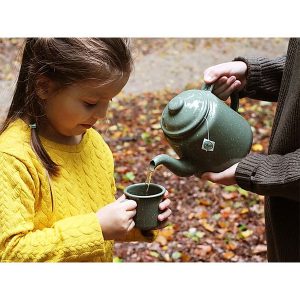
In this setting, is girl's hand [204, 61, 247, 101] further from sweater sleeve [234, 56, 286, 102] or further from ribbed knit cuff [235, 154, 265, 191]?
ribbed knit cuff [235, 154, 265, 191]

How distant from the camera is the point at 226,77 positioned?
1918 mm

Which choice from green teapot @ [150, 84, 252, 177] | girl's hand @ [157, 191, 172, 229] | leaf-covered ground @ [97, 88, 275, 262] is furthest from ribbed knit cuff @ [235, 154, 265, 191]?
leaf-covered ground @ [97, 88, 275, 262]

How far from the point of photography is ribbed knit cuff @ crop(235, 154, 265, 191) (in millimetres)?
1668

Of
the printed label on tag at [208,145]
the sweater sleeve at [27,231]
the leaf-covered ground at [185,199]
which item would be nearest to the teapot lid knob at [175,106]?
the printed label on tag at [208,145]

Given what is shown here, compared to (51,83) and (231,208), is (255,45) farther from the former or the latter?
(51,83)

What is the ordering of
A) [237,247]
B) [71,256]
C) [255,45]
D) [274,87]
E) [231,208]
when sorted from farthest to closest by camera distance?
1. [255,45]
2. [231,208]
3. [237,247]
4. [274,87]
5. [71,256]

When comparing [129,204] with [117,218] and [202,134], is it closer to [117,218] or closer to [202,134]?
[117,218]

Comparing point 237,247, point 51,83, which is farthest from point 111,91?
point 237,247

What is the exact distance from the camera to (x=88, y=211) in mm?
1749

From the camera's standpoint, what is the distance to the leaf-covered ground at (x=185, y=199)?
3615mm

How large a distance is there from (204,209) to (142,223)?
7.99 ft

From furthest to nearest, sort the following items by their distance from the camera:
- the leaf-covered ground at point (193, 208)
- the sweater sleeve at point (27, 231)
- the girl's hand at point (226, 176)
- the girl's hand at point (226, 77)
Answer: the leaf-covered ground at point (193, 208) < the girl's hand at point (226, 77) < the girl's hand at point (226, 176) < the sweater sleeve at point (27, 231)

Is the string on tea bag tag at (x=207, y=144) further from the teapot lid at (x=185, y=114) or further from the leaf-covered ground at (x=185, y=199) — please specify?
the leaf-covered ground at (x=185, y=199)

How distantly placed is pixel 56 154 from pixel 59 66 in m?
0.28
